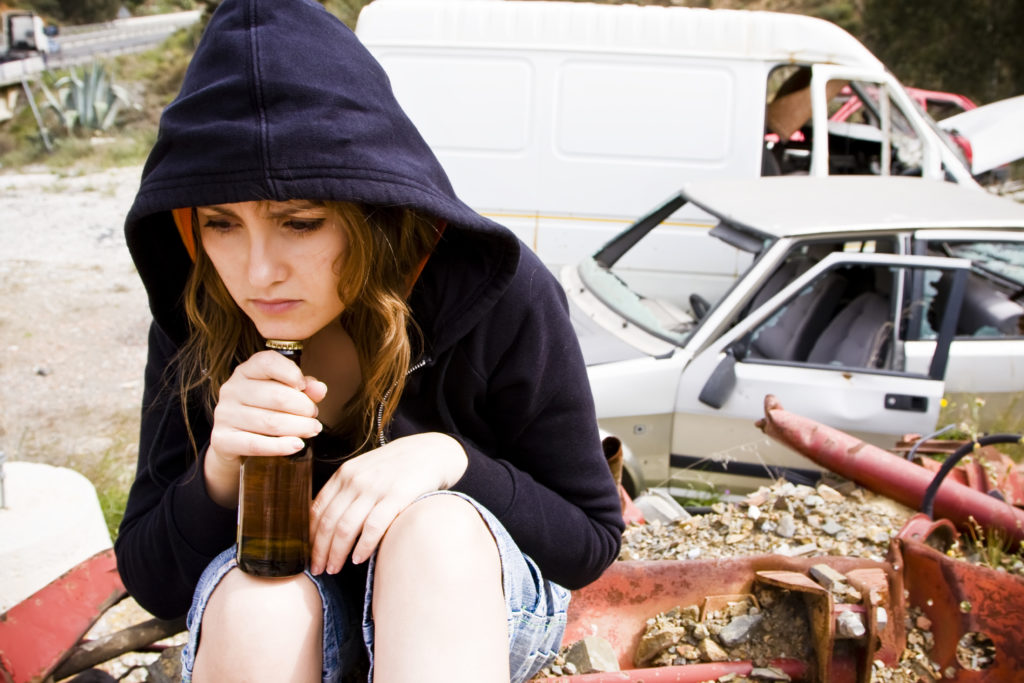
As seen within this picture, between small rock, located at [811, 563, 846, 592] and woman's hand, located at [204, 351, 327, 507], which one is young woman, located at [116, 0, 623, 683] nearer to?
woman's hand, located at [204, 351, 327, 507]

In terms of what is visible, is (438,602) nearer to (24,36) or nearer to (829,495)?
(829,495)

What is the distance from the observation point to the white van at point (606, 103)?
5.58 meters

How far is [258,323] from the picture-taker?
1.26 metres

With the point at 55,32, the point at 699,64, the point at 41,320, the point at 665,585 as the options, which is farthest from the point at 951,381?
the point at 55,32

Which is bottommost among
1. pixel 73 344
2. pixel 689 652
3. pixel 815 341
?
pixel 73 344

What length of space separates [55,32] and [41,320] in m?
32.4

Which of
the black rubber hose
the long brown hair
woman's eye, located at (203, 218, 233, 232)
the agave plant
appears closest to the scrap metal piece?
the black rubber hose

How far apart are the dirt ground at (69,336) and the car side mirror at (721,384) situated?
3.23 m

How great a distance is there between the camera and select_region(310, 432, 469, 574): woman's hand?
1.24m

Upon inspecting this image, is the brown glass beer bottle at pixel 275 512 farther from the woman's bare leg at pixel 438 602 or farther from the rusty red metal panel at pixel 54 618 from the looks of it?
the rusty red metal panel at pixel 54 618

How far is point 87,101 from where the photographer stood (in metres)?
20.3

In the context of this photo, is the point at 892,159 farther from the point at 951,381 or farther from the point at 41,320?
the point at 41,320

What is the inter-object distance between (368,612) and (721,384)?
8.29 ft

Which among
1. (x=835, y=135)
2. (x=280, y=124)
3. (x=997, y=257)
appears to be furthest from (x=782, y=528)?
(x=835, y=135)
